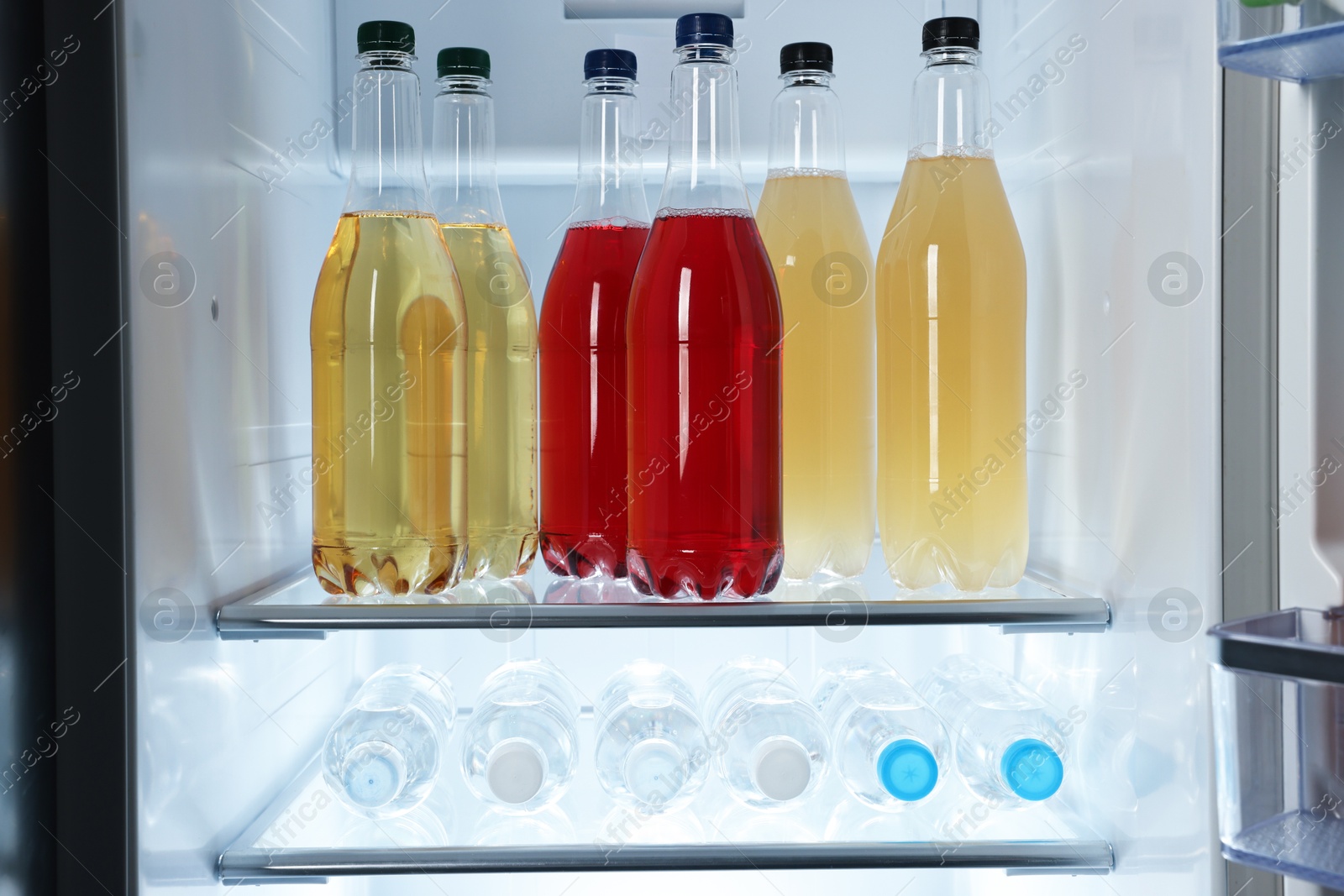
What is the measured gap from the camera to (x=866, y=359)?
93 centimetres

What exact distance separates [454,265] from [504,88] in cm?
29

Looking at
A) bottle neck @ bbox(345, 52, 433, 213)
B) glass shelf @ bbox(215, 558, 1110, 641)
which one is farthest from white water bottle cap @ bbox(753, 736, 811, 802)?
bottle neck @ bbox(345, 52, 433, 213)

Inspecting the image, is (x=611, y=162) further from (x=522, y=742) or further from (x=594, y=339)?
(x=522, y=742)

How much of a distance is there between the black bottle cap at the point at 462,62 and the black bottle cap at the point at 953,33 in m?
0.40

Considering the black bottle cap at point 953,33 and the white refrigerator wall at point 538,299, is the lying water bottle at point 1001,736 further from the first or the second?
the black bottle cap at point 953,33

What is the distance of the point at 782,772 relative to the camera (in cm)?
78

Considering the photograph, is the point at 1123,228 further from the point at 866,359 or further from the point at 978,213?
the point at 866,359

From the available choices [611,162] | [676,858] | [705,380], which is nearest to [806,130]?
[611,162]

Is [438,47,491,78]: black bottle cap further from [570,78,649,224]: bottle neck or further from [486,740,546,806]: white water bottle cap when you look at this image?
[486,740,546,806]: white water bottle cap

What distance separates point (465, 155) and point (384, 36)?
0.16m

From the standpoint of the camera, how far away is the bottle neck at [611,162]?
0.96 metres

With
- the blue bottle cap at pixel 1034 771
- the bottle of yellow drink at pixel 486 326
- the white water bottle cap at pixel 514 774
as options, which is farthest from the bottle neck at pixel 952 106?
the white water bottle cap at pixel 514 774

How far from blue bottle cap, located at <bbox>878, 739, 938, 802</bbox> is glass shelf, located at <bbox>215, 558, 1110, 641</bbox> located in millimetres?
108

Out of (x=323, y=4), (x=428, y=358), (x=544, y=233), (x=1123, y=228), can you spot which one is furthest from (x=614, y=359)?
(x=323, y=4)
